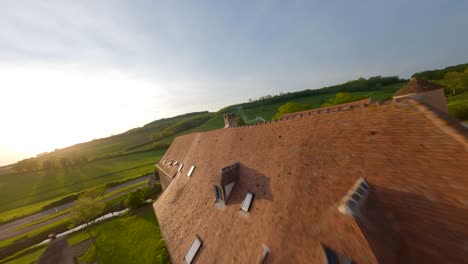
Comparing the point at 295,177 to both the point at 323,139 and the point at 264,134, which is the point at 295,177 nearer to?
the point at 323,139

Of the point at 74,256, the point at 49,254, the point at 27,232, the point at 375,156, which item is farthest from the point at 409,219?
the point at 27,232

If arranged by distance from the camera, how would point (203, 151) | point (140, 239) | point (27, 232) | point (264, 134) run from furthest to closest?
1. point (27, 232)
2. point (140, 239)
3. point (203, 151)
4. point (264, 134)

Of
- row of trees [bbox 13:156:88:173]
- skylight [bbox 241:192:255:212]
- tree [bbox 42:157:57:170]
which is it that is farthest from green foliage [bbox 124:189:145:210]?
tree [bbox 42:157:57:170]

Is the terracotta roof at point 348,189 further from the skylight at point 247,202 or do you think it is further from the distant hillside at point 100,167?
the distant hillside at point 100,167

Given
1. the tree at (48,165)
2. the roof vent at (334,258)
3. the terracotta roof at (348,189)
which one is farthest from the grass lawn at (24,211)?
the roof vent at (334,258)

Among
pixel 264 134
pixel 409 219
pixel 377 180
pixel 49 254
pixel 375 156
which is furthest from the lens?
pixel 49 254

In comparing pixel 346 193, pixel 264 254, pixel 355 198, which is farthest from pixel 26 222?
pixel 355 198

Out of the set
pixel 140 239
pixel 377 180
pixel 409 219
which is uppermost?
pixel 377 180
